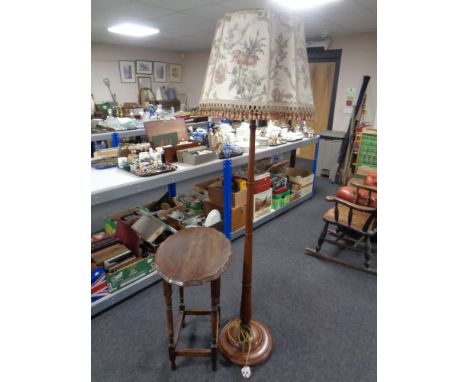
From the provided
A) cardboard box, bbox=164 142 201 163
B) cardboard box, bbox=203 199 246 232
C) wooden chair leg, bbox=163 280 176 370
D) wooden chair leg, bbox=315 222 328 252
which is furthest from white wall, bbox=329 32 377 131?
wooden chair leg, bbox=163 280 176 370

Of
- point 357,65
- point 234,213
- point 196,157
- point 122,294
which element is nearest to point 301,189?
point 234,213

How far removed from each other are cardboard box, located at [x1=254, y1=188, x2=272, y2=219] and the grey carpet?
0.46m

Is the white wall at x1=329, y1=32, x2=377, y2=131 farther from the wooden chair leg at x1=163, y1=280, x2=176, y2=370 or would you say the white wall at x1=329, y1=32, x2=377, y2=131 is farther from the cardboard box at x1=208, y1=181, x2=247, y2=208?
the wooden chair leg at x1=163, y1=280, x2=176, y2=370

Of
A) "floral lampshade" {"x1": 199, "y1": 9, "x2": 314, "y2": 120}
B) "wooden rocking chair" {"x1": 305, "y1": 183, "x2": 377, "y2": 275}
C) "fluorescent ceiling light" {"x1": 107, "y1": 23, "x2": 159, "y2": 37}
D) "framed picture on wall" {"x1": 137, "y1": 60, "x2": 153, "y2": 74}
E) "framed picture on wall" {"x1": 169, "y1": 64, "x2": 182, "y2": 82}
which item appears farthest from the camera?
"framed picture on wall" {"x1": 169, "y1": 64, "x2": 182, "y2": 82}

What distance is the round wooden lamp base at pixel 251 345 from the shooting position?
4.36 ft

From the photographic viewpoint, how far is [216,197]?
2.37 meters

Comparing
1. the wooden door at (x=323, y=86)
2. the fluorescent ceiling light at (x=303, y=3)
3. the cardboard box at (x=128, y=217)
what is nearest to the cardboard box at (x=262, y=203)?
the cardboard box at (x=128, y=217)

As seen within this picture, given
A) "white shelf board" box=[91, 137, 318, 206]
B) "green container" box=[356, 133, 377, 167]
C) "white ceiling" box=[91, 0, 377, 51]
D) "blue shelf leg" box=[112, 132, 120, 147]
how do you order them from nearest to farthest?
"white shelf board" box=[91, 137, 318, 206] < "white ceiling" box=[91, 0, 377, 51] < "blue shelf leg" box=[112, 132, 120, 147] < "green container" box=[356, 133, 377, 167]

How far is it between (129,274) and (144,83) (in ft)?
18.6

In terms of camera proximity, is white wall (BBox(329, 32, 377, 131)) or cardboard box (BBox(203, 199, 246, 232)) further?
white wall (BBox(329, 32, 377, 131))

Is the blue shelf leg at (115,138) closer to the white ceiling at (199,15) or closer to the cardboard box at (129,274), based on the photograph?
the white ceiling at (199,15)

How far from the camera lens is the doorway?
459 cm

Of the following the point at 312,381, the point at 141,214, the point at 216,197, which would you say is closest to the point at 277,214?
the point at 216,197

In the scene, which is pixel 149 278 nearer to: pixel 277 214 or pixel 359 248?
pixel 277 214
